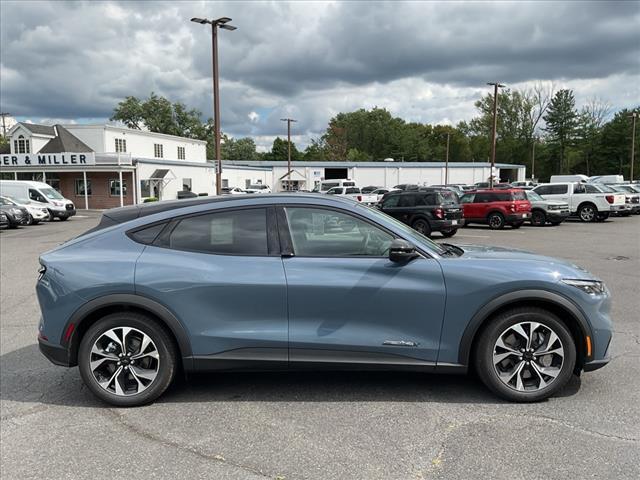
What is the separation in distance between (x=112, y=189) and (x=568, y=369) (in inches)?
1663

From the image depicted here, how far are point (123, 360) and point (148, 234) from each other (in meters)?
0.99

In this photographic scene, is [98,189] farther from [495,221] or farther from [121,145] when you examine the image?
[495,221]

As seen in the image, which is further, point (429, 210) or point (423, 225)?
point (423, 225)

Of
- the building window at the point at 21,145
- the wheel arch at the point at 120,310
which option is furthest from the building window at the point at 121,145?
the wheel arch at the point at 120,310

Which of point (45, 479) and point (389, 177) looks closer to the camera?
point (45, 479)

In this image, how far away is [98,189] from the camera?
41.7m

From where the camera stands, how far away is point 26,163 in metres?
42.2

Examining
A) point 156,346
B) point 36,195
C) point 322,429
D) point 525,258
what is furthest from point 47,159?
point 525,258

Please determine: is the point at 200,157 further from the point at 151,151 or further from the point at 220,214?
the point at 220,214

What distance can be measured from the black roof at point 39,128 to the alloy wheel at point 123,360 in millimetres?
50111

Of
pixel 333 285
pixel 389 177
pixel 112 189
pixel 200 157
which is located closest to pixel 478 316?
pixel 333 285

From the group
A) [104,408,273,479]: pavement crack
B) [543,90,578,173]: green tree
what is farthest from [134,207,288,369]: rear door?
[543,90,578,173]: green tree

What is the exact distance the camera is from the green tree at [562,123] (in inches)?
3442

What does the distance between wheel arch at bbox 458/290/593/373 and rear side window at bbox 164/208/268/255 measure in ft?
5.41
